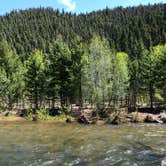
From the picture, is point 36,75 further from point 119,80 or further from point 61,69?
point 119,80

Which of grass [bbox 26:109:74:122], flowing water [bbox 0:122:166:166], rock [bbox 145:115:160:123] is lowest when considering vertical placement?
flowing water [bbox 0:122:166:166]

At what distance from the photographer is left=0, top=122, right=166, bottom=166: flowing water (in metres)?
22.1

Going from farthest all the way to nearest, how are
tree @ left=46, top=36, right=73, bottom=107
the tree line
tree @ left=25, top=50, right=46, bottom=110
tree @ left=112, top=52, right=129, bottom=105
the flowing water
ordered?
tree @ left=25, top=50, right=46, bottom=110 → tree @ left=46, top=36, right=73, bottom=107 → tree @ left=112, top=52, right=129, bottom=105 → the tree line → the flowing water

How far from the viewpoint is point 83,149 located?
87.4 feet

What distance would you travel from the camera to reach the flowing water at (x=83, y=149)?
22.1m

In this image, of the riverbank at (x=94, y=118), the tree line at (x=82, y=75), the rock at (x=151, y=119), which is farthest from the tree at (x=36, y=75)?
the rock at (x=151, y=119)

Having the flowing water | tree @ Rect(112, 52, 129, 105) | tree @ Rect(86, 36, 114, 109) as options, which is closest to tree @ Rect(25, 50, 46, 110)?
tree @ Rect(86, 36, 114, 109)

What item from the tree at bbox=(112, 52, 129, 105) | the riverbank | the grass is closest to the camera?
the riverbank

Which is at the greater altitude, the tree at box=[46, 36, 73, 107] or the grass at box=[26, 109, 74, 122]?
the tree at box=[46, 36, 73, 107]

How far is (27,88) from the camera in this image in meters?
71.0

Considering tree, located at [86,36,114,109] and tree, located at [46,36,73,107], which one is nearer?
tree, located at [86,36,114,109]

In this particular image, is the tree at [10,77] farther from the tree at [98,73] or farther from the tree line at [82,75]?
the tree at [98,73]

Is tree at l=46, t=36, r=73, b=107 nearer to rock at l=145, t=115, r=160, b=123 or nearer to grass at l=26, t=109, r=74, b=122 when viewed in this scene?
grass at l=26, t=109, r=74, b=122

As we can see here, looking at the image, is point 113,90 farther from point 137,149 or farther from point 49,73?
point 137,149
